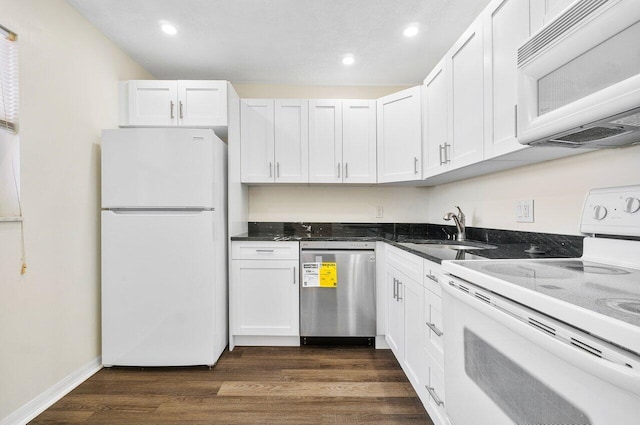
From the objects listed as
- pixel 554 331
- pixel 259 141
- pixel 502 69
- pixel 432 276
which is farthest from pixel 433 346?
pixel 259 141

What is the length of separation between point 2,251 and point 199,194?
1048mm

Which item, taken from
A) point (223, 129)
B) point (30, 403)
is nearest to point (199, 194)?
point (223, 129)

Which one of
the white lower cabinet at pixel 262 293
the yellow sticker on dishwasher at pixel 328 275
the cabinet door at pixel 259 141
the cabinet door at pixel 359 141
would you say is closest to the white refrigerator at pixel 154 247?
the white lower cabinet at pixel 262 293

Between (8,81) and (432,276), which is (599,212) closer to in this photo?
(432,276)

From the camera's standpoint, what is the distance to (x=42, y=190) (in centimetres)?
175

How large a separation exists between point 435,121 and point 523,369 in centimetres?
181

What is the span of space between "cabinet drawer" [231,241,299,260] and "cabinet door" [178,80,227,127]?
1055 mm

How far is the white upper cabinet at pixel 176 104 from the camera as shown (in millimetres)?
2486

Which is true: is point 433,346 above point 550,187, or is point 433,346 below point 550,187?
below

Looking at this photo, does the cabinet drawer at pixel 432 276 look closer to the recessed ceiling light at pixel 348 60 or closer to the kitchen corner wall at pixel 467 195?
the kitchen corner wall at pixel 467 195

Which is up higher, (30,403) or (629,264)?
(629,264)

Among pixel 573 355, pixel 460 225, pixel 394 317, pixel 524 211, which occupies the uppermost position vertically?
pixel 524 211

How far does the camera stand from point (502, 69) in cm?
134

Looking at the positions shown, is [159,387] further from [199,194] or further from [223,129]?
[223,129]
